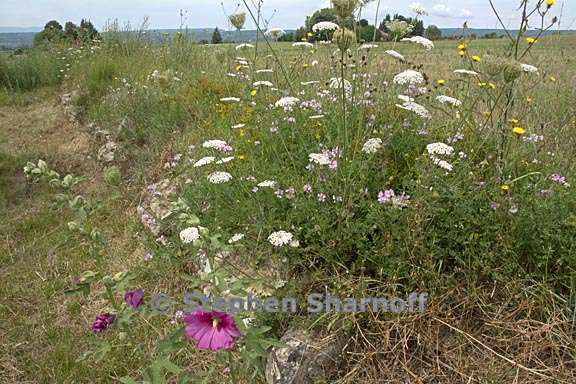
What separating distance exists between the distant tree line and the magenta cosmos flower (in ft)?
29.3

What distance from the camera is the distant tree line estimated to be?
9.29 metres

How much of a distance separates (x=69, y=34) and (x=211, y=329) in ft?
33.5

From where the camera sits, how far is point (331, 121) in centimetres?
294

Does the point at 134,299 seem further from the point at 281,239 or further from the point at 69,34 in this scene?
the point at 69,34

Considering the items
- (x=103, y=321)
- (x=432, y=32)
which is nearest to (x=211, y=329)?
(x=103, y=321)

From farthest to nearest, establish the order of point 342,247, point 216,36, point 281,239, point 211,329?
1. point 216,36
2. point 342,247
3. point 281,239
4. point 211,329

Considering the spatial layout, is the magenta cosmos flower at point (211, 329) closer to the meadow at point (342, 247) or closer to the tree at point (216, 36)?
the meadow at point (342, 247)

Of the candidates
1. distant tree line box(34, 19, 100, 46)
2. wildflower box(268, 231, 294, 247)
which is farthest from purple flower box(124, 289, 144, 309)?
distant tree line box(34, 19, 100, 46)

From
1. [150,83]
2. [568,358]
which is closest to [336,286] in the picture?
[568,358]

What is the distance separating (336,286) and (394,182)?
0.79 metres

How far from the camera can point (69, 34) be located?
985cm

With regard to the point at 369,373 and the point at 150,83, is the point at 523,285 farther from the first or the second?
the point at 150,83

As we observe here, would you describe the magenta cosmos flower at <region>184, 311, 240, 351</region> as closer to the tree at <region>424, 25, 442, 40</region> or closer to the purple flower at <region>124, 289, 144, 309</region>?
the purple flower at <region>124, 289, 144, 309</region>

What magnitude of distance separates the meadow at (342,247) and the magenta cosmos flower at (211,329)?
58 mm
